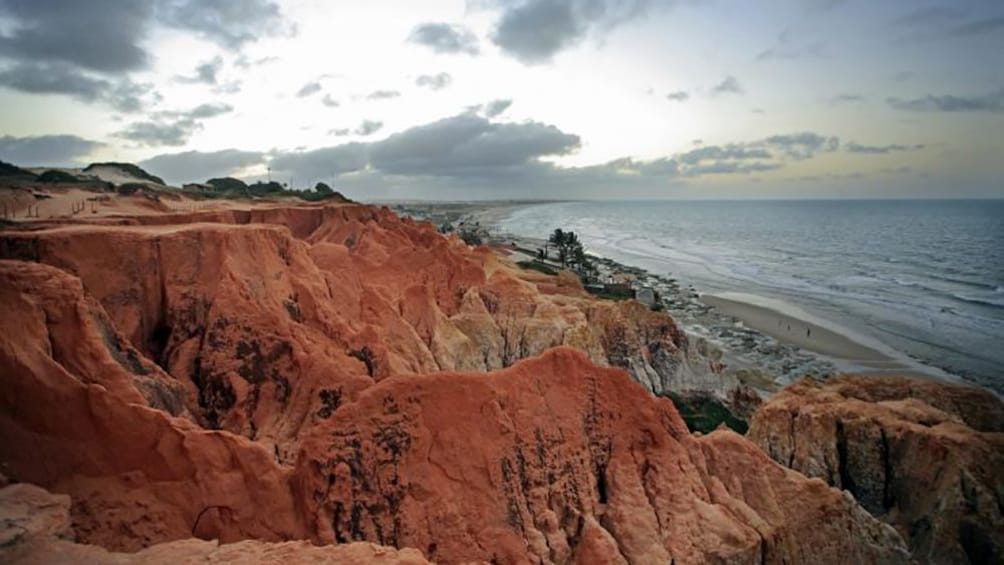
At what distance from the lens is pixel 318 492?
36.5 ft

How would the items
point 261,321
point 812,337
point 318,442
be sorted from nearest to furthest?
point 318,442 < point 261,321 < point 812,337

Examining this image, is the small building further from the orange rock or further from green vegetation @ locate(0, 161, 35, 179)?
green vegetation @ locate(0, 161, 35, 179)

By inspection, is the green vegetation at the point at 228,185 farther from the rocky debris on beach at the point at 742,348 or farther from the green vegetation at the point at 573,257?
the rocky debris on beach at the point at 742,348

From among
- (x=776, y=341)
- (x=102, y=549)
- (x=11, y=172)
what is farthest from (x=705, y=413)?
(x=11, y=172)

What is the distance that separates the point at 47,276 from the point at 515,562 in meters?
11.6

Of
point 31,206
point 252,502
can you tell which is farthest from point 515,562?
point 31,206

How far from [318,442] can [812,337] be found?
52399 millimetres

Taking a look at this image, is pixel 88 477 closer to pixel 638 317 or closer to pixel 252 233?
pixel 252 233

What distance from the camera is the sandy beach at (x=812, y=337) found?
45.5m

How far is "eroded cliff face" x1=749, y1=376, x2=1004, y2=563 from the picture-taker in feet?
55.8

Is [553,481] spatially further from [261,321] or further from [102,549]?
[261,321]

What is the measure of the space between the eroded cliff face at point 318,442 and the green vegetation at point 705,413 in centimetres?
1770

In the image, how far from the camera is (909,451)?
62.2ft

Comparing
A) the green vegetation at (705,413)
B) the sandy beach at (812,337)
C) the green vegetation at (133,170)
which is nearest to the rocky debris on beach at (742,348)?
the sandy beach at (812,337)
